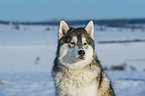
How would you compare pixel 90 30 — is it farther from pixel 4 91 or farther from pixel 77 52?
pixel 4 91

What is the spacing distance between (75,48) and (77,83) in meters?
0.63

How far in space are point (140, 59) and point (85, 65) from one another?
1328 cm

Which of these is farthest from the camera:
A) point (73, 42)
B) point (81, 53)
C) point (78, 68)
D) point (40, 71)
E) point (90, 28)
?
point (40, 71)

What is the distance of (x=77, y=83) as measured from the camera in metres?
4.71

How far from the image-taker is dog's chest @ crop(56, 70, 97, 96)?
182 inches

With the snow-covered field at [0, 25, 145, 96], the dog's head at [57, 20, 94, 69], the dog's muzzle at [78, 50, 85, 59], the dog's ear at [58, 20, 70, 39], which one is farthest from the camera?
the snow-covered field at [0, 25, 145, 96]

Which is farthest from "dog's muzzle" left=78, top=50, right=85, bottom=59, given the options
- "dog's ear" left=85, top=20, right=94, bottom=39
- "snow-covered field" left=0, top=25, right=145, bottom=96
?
"snow-covered field" left=0, top=25, right=145, bottom=96

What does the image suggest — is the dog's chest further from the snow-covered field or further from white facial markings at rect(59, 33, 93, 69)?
the snow-covered field

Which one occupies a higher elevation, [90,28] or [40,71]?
[90,28]

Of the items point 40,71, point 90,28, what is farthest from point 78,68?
point 40,71

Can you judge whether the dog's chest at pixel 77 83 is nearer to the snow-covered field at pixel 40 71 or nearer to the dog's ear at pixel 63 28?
the dog's ear at pixel 63 28

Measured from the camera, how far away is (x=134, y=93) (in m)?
8.07

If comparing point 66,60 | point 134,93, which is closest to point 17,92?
point 134,93

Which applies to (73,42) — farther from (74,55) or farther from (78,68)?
(78,68)
